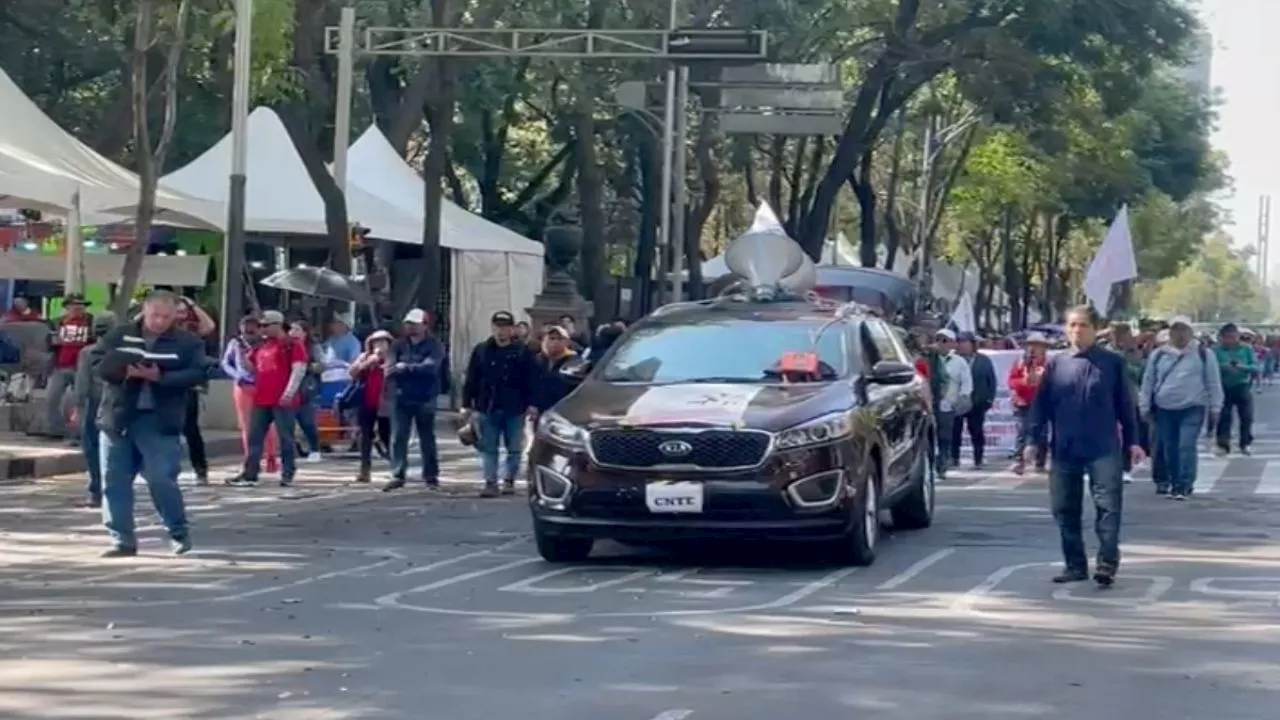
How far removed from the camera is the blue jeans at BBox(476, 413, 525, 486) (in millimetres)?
20594

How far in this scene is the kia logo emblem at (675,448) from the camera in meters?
14.1

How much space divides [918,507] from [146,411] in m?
5.96

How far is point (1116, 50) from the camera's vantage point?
43.2m

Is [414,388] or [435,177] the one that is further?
[435,177]

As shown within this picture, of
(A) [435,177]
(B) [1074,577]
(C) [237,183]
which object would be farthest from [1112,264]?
(B) [1074,577]

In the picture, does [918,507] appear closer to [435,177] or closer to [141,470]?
[141,470]

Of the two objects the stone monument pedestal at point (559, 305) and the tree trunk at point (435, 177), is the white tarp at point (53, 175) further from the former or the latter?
the stone monument pedestal at point (559, 305)

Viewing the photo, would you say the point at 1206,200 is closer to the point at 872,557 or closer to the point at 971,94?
the point at 971,94

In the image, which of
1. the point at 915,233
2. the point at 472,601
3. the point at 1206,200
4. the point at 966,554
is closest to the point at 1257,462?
the point at 966,554

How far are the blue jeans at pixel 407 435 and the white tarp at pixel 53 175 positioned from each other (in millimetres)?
8465

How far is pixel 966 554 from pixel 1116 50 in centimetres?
2881

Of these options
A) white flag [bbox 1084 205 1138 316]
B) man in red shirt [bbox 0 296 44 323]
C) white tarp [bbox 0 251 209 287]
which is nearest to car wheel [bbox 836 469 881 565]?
white flag [bbox 1084 205 1138 316]

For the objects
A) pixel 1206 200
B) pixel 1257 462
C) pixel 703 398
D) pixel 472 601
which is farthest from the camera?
pixel 1206 200

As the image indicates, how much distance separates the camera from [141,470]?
15.2 metres
